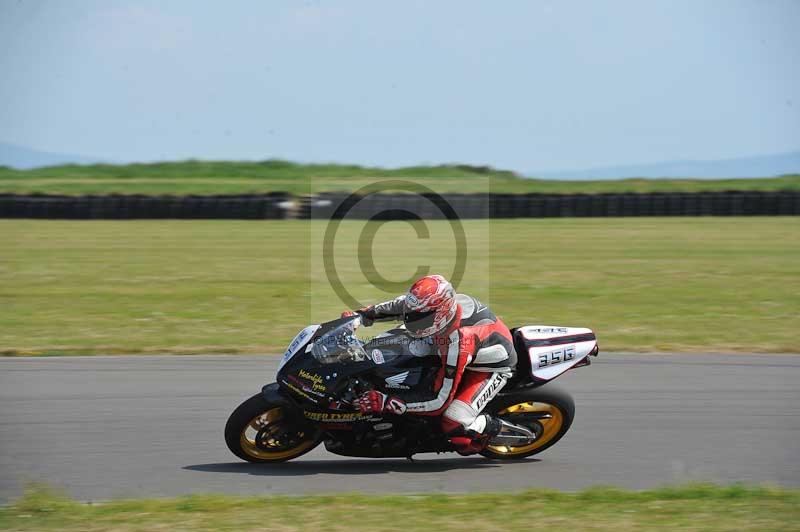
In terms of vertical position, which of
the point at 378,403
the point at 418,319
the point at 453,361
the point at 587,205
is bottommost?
the point at 378,403

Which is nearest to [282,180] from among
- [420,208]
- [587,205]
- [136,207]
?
[136,207]

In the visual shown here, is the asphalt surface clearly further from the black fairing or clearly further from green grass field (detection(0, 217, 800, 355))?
green grass field (detection(0, 217, 800, 355))

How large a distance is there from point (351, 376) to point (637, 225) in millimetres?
23571

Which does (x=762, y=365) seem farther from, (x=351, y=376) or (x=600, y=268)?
(x=600, y=268)

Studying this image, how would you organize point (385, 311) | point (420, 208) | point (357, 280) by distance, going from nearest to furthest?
point (385, 311) → point (357, 280) → point (420, 208)

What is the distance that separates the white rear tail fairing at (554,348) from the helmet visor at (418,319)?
0.81 meters

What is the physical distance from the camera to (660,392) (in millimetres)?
8938

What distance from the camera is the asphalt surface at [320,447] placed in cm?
634

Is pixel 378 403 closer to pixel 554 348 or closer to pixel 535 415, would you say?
pixel 535 415

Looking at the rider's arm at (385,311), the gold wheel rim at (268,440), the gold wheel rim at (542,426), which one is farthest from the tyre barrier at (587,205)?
the gold wheel rim at (268,440)

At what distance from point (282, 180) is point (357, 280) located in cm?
2945

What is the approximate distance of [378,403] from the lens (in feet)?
21.2

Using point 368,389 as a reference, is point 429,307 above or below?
above

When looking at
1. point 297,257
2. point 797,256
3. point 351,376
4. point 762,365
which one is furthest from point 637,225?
point 351,376
